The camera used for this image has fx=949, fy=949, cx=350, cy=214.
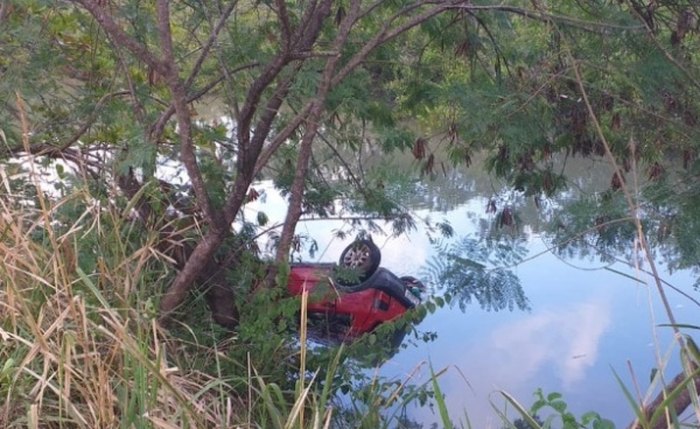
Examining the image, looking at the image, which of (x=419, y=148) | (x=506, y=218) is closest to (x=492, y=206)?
(x=506, y=218)

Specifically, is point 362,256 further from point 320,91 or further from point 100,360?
point 100,360

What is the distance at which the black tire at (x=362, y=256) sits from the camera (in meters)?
5.35

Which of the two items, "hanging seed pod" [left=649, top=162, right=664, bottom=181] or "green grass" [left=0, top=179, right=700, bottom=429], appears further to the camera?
"hanging seed pod" [left=649, top=162, right=664, bottom=181]

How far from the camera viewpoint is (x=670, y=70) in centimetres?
424

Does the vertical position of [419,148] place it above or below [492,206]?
above

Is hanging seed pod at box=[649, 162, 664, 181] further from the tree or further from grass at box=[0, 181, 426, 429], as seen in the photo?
grass at box=[0, 181, 426, 429]

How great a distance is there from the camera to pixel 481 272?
17.7ft

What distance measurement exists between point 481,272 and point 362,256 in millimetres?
686

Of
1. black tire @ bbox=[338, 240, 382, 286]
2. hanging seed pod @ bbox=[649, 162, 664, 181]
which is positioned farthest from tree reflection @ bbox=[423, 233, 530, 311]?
hanging seed pod @ bbox=[649, 162, 664, 181]

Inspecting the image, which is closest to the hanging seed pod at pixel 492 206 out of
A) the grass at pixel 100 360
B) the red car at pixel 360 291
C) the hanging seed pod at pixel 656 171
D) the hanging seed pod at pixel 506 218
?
the hanging seed pod at pixel 506 218

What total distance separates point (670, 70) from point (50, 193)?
2775mm

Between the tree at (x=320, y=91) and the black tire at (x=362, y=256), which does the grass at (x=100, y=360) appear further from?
the black tire at (x=362, y=256)

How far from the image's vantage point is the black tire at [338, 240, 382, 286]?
535 cm

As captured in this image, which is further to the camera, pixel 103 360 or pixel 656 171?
pixel 656 171
